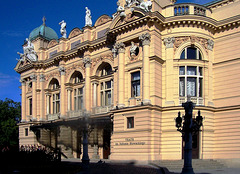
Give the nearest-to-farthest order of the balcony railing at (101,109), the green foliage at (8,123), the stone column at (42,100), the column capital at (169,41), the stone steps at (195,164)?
1. the stone steps at (195,164)
2. the column capital at (169,41)
3. the balcony railing at (101,109)
4. the stone column at (42,100)
5. the green foliage at (8,123)

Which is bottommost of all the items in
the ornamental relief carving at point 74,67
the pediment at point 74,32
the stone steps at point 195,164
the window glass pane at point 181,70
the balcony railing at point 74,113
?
the stone steps at point 195,164

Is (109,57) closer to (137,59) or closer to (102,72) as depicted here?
(102,72)

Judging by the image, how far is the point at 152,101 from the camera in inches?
962

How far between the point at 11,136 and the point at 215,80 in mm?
37715

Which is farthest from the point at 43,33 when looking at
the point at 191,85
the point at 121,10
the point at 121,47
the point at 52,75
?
the point at 191,85

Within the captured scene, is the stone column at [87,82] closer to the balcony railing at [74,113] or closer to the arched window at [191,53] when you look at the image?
the balcony railing at [74,113]

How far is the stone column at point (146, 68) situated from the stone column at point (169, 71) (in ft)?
6.14

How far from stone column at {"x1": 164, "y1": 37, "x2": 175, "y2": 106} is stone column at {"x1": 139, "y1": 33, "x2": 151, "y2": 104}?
6.14ft

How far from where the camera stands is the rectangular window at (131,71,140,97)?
26047mm

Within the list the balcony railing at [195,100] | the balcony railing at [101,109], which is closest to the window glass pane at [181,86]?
the balcony railing at [195,100]

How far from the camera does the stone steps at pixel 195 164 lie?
21.7 metres

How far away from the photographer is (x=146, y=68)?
24.8m

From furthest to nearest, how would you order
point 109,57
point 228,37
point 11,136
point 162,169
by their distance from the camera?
1. point 11,136
2. point 109,57
3. point 228,37
4. point 162,169

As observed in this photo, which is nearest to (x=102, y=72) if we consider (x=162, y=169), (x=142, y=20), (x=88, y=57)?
(x=88, y=57)
